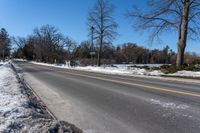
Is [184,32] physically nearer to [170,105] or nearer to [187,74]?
[187,74]

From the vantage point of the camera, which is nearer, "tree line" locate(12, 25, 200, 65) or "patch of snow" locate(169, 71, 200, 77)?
"patch of snow" locate(169, 71, 200, 77)

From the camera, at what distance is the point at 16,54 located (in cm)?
15638

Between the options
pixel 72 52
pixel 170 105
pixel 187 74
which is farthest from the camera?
pixel 72 52

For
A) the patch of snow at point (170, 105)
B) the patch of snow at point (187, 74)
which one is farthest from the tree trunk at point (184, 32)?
the patch of snow at point (170, 105)

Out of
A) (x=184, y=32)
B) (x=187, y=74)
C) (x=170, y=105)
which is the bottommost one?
(x=170, y=105)

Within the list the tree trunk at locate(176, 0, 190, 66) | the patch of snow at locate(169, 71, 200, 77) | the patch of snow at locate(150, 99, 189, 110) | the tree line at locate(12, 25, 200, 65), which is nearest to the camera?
the patch of snow at locate(150, 99, 189, 110)

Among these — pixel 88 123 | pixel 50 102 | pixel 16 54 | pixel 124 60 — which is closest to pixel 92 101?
pixel 50 102

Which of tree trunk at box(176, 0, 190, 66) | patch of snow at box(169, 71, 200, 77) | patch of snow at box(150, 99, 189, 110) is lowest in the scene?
patch of snow at box(150, 99, 189, 110)

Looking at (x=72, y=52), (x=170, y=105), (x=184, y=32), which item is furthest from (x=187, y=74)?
(x=72, y=52)

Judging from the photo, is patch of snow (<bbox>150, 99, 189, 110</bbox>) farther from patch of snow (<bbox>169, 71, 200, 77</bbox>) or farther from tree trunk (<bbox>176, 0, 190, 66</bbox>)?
tree trunk (<bbox>176, 0, 190, 66</bbox>)

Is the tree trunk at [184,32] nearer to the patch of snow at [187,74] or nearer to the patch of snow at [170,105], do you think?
the patch of snow at [187,74]

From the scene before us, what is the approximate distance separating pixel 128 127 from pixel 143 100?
3099 millimetres

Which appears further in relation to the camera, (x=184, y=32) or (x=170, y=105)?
(x=184, y=32)

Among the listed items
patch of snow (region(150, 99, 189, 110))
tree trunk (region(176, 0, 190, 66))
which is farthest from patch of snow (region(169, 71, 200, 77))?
patch of snow (region(150, 99, 189, 110))
